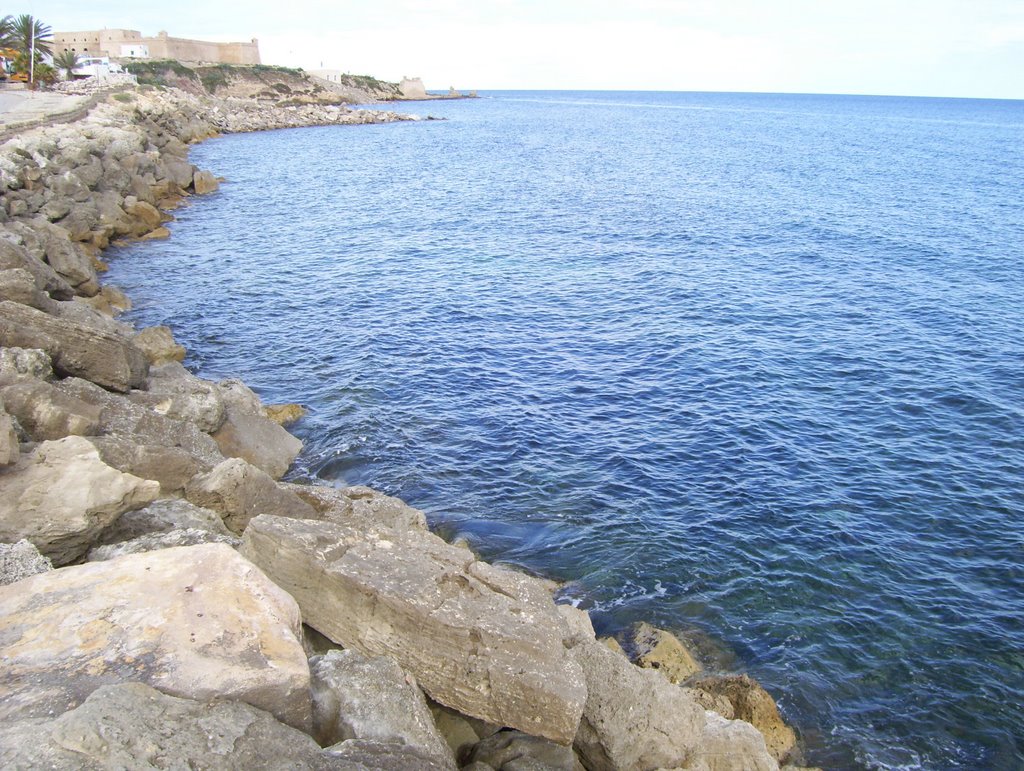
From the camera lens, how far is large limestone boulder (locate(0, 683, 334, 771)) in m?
6.39

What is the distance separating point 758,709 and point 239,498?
992cm

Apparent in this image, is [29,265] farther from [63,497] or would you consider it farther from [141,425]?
[63,497]

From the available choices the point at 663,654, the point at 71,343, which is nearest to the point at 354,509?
the point at 663,654

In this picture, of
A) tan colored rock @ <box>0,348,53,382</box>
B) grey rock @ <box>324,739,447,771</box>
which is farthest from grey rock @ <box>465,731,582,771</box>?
tan colored rock @ <box>0,348,53,382</box>

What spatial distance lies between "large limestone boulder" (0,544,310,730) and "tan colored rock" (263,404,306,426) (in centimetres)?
1517

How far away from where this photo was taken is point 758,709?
520 inches

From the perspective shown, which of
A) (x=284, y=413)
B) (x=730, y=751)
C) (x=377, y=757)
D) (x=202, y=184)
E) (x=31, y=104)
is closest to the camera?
(x=377, y=757)

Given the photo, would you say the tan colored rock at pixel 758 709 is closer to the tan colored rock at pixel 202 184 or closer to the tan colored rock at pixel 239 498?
the tan colored rock at pixel 239 498

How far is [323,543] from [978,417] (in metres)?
22.6

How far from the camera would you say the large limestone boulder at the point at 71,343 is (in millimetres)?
16750

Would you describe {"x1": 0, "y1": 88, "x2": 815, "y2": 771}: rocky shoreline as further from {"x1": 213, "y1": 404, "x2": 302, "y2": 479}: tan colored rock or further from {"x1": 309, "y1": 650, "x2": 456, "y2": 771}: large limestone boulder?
{"x1": 213, "y1": 404, "x2": 302, "y2": 479}: tan colored rock

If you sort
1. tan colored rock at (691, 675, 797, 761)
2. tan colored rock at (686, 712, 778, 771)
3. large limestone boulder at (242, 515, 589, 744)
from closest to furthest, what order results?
large limestone boulder at (242, 515, 589, 744) < tan colored rock at (686, 712, 778, 771) < tan colored rock at (691, 675, 797, 761)

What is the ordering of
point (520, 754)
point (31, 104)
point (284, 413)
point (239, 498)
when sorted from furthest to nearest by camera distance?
point (31, 104), point (284, 413), point (239, 498), point (520, 754)

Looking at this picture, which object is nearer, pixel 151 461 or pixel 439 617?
pixel 439 617
